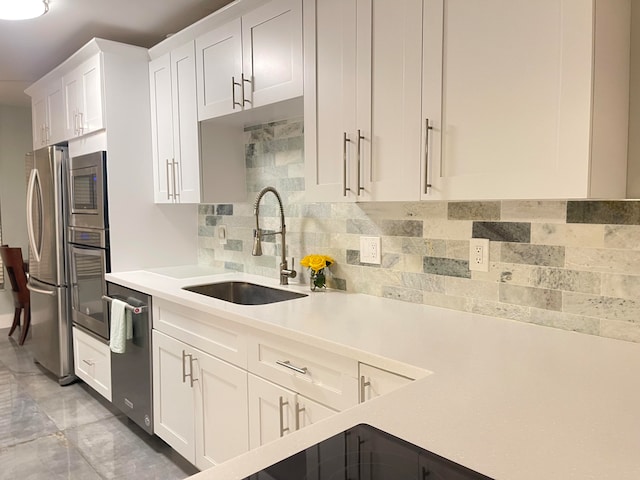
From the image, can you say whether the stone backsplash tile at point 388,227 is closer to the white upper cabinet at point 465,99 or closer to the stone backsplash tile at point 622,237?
the white upper cabinet at point 465,99

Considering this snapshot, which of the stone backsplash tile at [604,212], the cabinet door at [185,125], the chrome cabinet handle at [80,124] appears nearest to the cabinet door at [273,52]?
the cabinet door at [185,125]

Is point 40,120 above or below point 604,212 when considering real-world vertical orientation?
above

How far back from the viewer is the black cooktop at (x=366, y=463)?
0.82 metres

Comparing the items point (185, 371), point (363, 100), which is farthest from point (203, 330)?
point (363, 100)

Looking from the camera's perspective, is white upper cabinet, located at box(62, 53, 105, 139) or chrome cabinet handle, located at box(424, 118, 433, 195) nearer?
chrome cabinet handle, located at box(424, 118, 433, 195)

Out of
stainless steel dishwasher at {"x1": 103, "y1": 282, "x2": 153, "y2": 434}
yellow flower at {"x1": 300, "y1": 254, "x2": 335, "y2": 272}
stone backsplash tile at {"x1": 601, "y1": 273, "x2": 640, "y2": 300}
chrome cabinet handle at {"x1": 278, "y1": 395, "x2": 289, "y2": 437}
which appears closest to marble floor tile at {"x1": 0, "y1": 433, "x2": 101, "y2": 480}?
stainless steel dishwasher at {"x1": 103, "y1": 282, "x2": 153, "y2": 434}

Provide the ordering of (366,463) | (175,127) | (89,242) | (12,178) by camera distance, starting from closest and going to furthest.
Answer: (366,463) → (175,127) → (89,242) → (12,178)

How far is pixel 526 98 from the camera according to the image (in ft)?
4.41

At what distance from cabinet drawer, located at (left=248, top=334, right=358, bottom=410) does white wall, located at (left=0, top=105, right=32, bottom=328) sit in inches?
180

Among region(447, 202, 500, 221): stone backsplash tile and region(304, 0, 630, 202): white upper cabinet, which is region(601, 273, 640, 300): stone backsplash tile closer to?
region(304, 0, 630, 202): white upper cabinet

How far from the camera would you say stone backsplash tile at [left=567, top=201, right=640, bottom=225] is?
4.74ft

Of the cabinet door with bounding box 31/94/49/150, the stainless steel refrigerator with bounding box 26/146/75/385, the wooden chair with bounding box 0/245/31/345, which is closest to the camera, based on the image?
the stainless steel refrigerator with bounding box 26/146/75/385

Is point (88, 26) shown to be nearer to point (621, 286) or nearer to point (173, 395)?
point (173, 395)

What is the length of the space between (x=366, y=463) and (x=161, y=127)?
2626 millimetres
